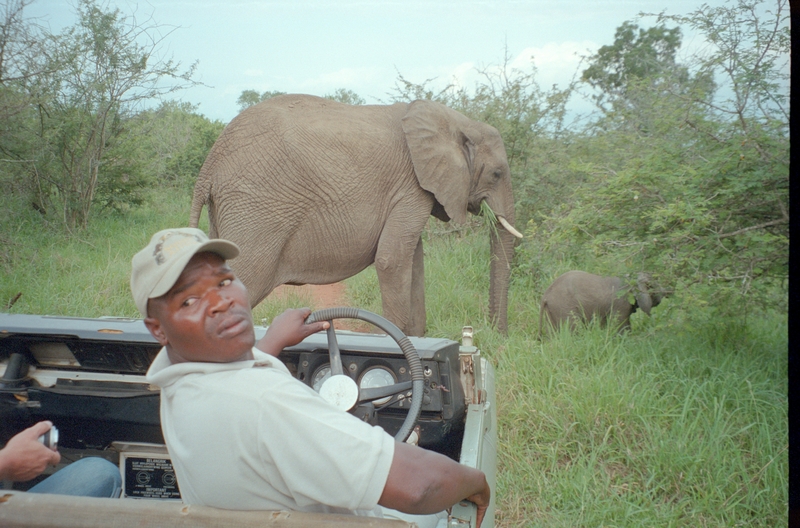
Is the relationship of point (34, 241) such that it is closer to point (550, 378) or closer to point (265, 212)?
point (265, 212)

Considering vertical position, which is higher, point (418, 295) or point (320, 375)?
point (320, 375)

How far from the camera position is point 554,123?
8727 millimetres

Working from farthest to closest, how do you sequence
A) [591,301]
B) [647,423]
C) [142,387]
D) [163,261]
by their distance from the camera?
[591,301], [647,423], [142,387], [163,261]

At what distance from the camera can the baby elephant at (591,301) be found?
510 centimetres

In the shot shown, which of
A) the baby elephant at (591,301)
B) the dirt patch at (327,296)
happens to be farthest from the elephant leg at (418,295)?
the baby elephant at (591,301)

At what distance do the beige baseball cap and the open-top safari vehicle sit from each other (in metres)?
0.66

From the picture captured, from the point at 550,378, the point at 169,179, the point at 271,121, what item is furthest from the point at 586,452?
the point at 169,179

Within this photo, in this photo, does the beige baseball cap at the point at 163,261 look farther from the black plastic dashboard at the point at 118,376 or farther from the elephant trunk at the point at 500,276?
the elephant trunk at the point at 500,276

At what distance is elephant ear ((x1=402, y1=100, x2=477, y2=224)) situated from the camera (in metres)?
5.63

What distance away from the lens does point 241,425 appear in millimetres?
1303

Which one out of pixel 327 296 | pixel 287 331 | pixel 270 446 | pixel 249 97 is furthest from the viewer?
pixel 249 97

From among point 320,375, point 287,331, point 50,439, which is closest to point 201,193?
point 320,375

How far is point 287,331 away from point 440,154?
3841 mm

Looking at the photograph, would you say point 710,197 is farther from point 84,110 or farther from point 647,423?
point 84,110
